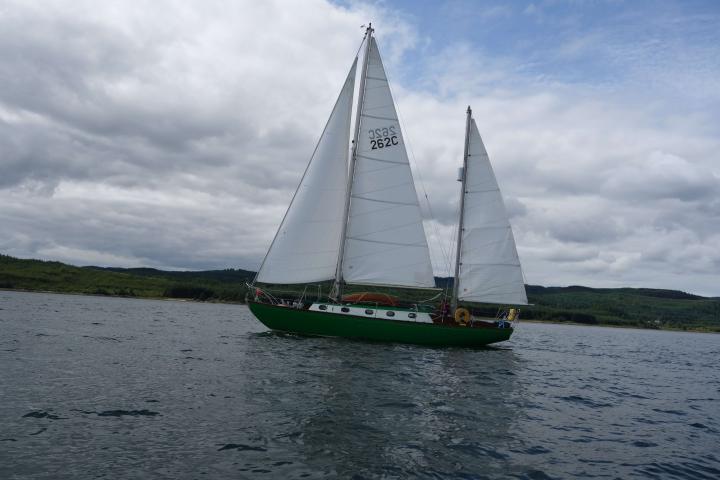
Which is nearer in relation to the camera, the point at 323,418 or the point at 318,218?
the point at 323,418

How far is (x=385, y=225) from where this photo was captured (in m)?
39.8

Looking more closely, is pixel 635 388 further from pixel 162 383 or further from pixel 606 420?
pixel 162 383

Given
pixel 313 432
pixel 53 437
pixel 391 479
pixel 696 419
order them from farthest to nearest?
pixel 696 419 < pixel 313 432 < pixel 53 437 < pixel 391 479

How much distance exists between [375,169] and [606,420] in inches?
976

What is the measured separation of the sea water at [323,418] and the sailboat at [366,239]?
6.45m

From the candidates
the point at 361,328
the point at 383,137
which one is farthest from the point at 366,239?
the point at 383,137

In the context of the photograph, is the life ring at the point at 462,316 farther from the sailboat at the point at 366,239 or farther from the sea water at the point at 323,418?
the sea water at the point at 323,418

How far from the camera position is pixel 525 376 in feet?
103

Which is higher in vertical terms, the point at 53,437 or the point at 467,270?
the point at 467,270

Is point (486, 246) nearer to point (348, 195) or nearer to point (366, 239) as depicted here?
point (366, 239)

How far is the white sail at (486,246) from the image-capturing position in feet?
135

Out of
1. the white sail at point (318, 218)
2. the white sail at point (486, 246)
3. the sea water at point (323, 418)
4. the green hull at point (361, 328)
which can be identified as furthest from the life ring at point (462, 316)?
the white sail at point (318, 218)

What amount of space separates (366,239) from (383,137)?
802cm

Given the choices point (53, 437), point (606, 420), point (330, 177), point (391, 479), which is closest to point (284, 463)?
point (391, 479)
